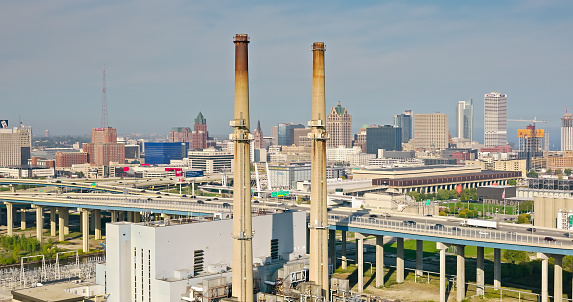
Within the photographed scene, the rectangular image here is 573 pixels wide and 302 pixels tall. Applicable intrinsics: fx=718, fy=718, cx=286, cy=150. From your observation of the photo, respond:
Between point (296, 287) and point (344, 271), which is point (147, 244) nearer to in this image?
point (296, 287)

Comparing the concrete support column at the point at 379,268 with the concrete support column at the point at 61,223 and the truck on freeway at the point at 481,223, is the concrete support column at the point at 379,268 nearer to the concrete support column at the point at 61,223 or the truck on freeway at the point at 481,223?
the truck on freeway at the point at 481,223

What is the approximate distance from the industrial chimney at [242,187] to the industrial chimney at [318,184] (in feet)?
36.2

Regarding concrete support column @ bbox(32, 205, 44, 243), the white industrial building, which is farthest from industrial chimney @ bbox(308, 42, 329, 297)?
concrete support column @ bbox(32, 205, 44, 243)

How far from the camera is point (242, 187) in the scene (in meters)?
87.5

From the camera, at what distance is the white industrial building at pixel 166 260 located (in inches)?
3521

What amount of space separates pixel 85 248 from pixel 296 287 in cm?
7050

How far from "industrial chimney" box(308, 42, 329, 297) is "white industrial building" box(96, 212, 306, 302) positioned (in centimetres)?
681

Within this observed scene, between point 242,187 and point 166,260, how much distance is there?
1377 centimetres

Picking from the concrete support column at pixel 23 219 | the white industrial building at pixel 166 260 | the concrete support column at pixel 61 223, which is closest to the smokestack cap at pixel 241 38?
the white industrial building at pixel 166 260

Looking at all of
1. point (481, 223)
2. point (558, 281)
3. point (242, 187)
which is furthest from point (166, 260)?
point (558, 281)

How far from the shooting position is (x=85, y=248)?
150625 millimetres

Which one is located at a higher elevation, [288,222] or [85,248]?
[288,222]

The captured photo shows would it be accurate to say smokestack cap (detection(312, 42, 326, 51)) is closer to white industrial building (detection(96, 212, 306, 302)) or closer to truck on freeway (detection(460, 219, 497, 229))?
white industrial building (detection(96, 212, 306, 302))

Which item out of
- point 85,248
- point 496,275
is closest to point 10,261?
point 85,248
